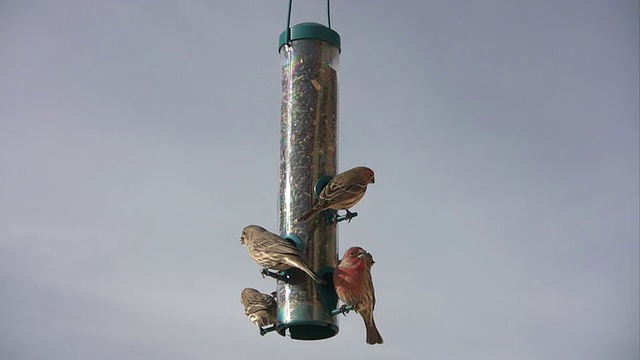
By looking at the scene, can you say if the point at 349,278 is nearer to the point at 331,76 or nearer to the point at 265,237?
the point at 265,237

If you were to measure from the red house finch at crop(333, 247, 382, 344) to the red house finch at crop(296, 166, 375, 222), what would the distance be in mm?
650

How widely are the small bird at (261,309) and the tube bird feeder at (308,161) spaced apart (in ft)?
0.45

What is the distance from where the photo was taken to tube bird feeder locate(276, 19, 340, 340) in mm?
19641

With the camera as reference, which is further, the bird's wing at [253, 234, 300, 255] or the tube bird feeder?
the tube bird feeder

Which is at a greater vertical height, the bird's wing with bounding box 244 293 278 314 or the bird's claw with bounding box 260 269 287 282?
the bird's claw with bounding box 260 269 287 282

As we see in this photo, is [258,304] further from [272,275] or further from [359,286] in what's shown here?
[359,286]

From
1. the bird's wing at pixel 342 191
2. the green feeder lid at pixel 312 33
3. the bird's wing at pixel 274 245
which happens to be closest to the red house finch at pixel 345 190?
the bird's wing at pixel 342 191

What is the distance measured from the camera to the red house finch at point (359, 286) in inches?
755

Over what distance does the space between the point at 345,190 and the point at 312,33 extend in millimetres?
2384

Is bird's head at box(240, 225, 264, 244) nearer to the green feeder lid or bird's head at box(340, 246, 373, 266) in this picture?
bird's head at box(340, 246, 373, 266)

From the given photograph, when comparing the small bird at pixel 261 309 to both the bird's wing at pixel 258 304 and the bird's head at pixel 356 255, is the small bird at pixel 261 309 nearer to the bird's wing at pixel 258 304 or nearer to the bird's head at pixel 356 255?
the bird's wing at pixel 258 304

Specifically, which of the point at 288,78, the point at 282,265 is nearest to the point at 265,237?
the point at 282,265

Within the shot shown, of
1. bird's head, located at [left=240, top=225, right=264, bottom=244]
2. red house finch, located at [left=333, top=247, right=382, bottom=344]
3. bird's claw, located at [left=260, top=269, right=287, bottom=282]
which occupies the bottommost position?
red house finch, located at [left=333, top=247, right=382, bottom=344]

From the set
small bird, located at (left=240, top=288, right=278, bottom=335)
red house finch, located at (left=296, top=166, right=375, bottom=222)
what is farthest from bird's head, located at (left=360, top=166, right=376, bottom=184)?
small bird, located at (left=240, top=288, right=278, bottom=335)
